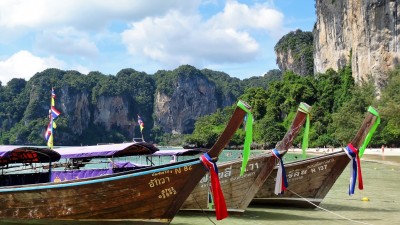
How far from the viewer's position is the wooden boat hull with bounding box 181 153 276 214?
11570 millimetres

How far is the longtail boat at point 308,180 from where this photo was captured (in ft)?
41.8

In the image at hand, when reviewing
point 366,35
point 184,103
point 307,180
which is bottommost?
point 307,180

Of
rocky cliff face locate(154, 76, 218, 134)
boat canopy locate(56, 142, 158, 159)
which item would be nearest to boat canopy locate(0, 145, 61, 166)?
boat canopy locate(56, 142, 158, 159)

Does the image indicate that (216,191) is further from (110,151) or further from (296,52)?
(296,52)

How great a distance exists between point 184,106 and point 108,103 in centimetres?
2420

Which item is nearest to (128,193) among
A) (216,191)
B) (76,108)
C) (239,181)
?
(216,191)

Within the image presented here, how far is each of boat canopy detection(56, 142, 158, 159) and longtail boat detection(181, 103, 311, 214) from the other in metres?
2.21

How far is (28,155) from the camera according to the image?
1223cm

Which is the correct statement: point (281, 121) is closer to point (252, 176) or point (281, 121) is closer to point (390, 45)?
point (390, 45)

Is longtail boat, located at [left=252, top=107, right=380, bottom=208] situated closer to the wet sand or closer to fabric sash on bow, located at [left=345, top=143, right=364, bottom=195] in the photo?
the wet sand

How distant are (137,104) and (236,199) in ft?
470

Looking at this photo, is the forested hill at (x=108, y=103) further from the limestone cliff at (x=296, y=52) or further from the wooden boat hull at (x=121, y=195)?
the wooden boat hull at (x=121, y=195)

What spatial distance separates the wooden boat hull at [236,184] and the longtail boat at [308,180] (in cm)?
118

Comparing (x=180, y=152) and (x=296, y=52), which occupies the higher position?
(x=296, y=52)
